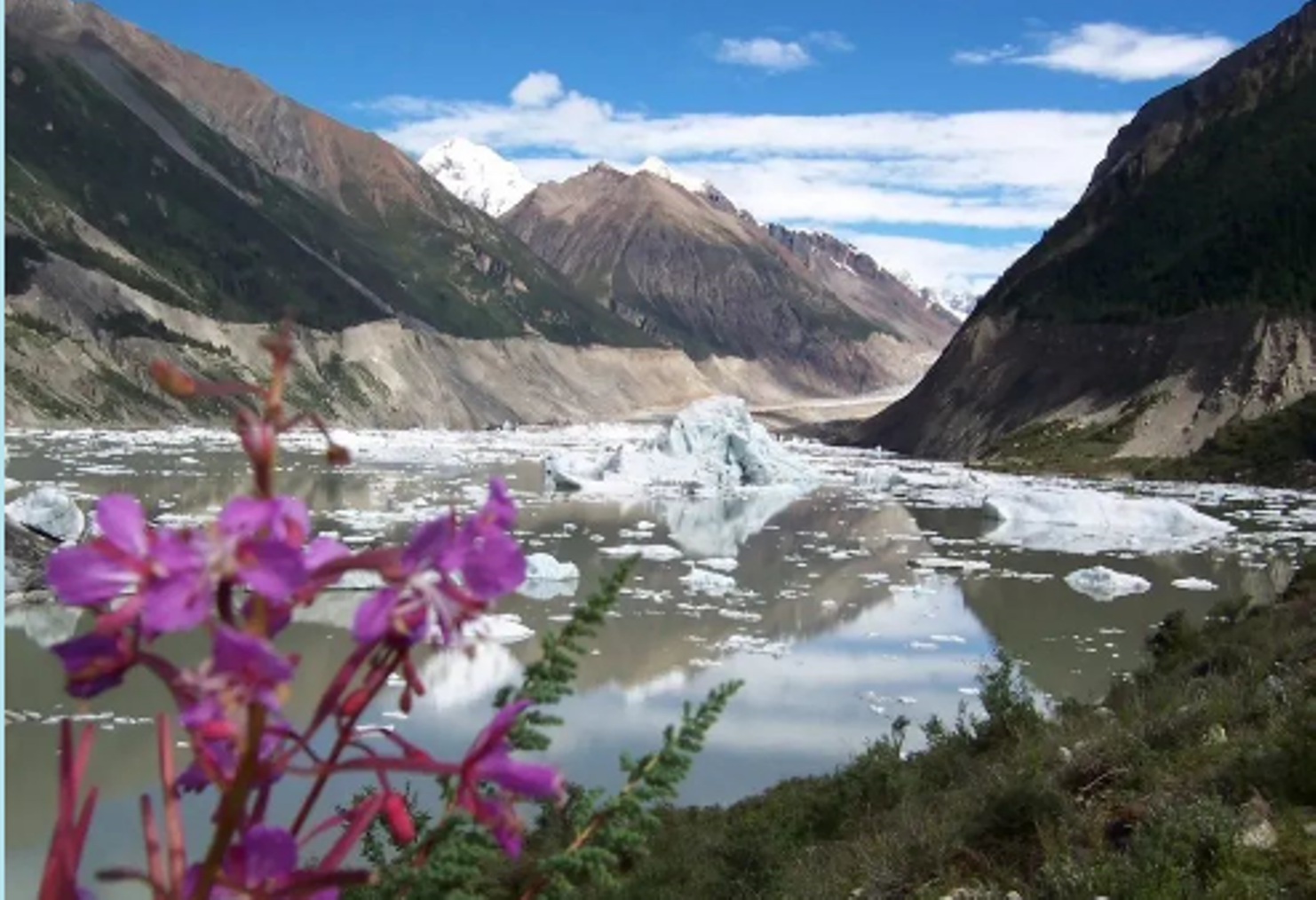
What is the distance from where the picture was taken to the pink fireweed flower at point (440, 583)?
2.52 feet

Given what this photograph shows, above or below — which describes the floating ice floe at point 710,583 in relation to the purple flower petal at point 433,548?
below

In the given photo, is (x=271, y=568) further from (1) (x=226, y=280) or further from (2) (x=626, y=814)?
(1) (x=226, y=280)

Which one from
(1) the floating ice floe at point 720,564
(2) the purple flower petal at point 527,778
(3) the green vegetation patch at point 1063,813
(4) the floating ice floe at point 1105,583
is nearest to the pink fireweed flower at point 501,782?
(2) the purple flower petal at point 527,778

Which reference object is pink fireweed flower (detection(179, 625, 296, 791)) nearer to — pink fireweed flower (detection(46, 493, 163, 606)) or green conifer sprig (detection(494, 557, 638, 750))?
pink fireweed flower (detection(46, 493, 163, 606))

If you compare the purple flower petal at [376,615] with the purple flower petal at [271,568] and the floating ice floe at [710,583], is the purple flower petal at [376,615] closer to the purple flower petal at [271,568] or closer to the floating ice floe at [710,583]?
the purple flower petal at [271,568]

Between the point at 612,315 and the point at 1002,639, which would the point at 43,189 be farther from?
the point at 1002,639

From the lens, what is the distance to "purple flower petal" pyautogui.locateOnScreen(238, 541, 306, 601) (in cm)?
70

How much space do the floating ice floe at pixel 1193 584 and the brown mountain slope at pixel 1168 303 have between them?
38.2 metres

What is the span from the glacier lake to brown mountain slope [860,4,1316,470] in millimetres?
13188

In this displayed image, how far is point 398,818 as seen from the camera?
3.10 feet

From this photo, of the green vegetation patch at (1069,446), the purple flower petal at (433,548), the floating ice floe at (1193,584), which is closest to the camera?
the purple flower petal at (433,548)

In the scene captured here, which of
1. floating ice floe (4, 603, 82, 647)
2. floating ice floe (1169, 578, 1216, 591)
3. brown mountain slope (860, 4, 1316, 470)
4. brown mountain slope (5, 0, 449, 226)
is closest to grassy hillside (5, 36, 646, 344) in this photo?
brown mountain slope (5, 0, 449, 226)

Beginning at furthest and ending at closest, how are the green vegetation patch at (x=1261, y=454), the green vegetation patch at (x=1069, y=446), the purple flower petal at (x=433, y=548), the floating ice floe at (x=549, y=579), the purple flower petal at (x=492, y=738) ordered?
1. the green vegetation patch at (x=1069, y=446)
2. the green vegetation patch at (x=1261, y=454)
3. the floating ice floe at (x=549, y=579)
4. the purple flower petal at (x=492, y=738)
5. the purple flower petal at (x=433, y=548)

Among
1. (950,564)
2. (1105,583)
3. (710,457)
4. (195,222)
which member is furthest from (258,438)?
(195,222)
